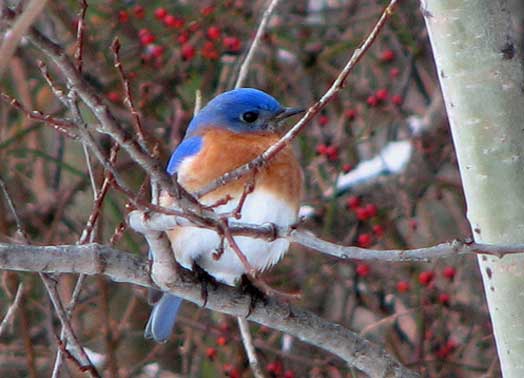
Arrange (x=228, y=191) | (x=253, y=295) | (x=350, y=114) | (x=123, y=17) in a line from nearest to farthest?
(x=253, y=295) → (x=228, y=191) → (x=123, y=17) → (x=350, y=114)

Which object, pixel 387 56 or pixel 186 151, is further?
pixel 387 56

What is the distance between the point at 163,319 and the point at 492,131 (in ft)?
4.86

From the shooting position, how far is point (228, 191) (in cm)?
310

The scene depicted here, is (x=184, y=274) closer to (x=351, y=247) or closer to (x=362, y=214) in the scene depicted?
(x=351, y=247)

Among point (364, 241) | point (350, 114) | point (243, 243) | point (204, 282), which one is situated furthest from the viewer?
point (350, 114)

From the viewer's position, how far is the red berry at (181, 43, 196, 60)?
425 centimetres

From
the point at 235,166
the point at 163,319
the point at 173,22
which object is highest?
the point at 173,22

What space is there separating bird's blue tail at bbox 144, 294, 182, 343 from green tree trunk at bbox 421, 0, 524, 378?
131 cm

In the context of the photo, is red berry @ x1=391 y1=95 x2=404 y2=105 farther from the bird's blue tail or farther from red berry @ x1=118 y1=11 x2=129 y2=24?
the bird's blue tail

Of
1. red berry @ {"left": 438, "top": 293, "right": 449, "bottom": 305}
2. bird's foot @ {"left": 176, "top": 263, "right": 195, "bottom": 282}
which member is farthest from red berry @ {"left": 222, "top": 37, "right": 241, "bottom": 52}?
bird's foot @ {"left": 176, "top": 263, "right": 195, "bottom": 282}

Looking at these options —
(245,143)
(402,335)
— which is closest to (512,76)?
(245,143)

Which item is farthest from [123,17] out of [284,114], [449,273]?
[449,273]

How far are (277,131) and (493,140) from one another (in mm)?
1490

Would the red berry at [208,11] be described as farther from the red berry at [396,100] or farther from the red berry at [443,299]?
the red berry at [443,299]
